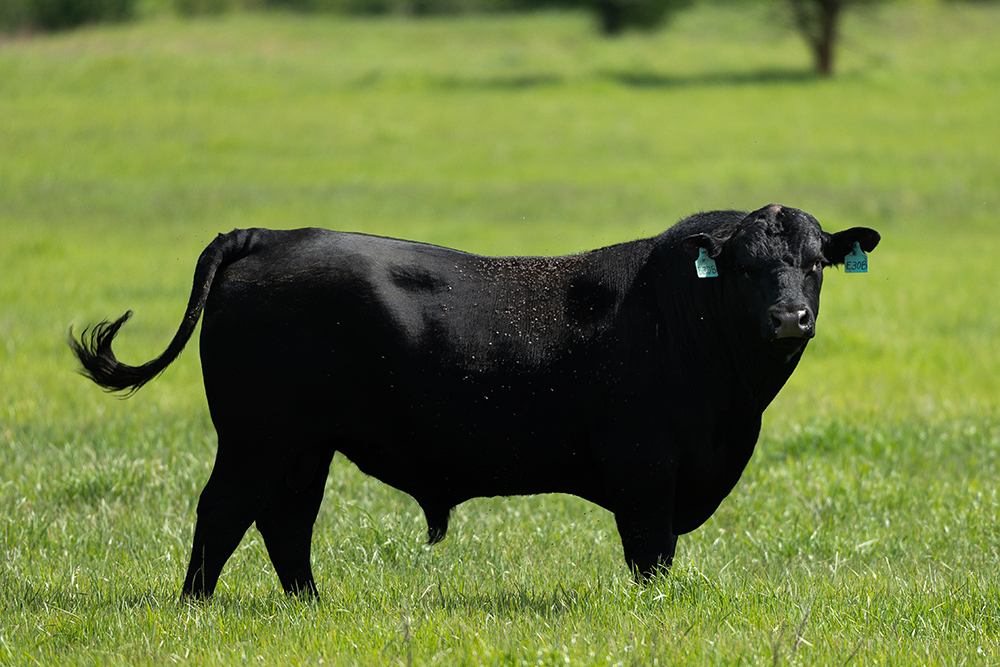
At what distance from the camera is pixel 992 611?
16.2 ft

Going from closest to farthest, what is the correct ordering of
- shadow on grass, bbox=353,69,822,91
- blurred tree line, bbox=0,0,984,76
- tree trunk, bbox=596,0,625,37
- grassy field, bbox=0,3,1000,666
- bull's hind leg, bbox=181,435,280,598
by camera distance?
grassy field, bbox=0,3,1000,666 < bull's hind leg, bbox=181,435,280,598 < shadow on grass, bbox=353,69,822,91 < blurred tree line, bbox=0,0,984,76 < tree trunk, bbox=596,0,625,37

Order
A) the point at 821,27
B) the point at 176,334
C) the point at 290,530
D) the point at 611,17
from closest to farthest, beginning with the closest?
the point at 176,334 < the point at 290,530 < the point at 821,27 < the point at 611,17

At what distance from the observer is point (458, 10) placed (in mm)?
81125

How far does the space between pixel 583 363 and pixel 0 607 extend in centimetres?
274

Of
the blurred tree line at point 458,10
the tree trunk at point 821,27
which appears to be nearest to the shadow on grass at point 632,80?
the tree trunk at point 821,27

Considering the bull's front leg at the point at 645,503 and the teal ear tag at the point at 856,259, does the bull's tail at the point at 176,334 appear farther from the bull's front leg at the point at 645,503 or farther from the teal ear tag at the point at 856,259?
the teal ear tag at the point at 856,259

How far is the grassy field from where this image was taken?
4.69m

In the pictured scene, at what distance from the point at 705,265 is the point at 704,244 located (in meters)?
0.09

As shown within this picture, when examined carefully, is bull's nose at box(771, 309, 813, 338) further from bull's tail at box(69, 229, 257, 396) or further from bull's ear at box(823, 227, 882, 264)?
bull's tail at box(69, 229, 257, 396)

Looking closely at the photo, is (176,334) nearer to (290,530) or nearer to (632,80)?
(290,530)

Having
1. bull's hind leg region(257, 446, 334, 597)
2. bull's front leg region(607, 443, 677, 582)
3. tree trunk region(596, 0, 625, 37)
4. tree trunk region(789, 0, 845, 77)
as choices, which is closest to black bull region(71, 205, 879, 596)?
bull's front leg region(607, 443, 677, 582)

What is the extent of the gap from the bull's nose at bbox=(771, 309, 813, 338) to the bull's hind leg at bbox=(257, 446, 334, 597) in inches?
83.6

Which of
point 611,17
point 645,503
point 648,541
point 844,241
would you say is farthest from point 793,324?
point 611,17

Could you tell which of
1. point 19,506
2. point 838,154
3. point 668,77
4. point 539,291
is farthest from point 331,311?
point 668,77
